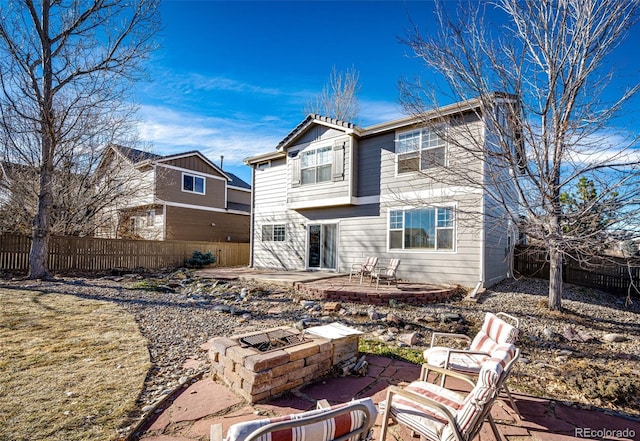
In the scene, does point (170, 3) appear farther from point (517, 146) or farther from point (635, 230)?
point (635, 230)

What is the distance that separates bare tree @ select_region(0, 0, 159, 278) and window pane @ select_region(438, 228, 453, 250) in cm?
1097

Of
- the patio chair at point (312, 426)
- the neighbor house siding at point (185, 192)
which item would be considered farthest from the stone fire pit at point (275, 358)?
the neighbor house siding at point (185, 192)

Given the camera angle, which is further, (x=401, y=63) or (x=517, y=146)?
(x=401, y=63)

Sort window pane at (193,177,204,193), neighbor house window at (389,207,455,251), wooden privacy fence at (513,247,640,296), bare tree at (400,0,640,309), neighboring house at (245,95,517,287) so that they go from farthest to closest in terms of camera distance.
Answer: window pane at (193,177,204,193) → wooden privacy fence at (513,247,640,296) → neighbor house window at (389,207,455,251) → neighboring house at (245,95,517,287) → bare tree at (400,0,640,309)

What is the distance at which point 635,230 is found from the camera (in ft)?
18.5

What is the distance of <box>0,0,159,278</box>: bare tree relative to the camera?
377 inches

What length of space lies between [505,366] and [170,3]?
11.8m

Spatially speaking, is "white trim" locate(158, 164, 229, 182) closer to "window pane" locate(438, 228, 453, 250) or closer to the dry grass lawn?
the dry grass lawn

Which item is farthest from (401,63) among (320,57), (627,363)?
(627,363)

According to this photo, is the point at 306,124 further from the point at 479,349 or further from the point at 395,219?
the point at 479,349

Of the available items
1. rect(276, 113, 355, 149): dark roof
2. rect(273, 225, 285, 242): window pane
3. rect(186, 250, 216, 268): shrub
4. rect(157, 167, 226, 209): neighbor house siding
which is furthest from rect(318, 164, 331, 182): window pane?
rect(157, 167, 226, 209): neighbor house siding

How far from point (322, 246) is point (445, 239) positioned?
185 inches

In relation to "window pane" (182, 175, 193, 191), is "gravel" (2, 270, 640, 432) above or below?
below

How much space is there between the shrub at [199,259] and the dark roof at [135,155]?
6.00 meters
